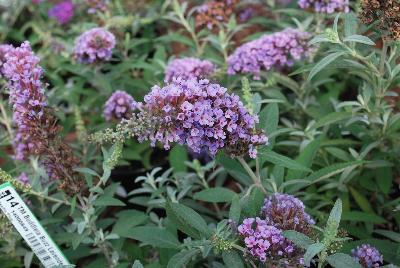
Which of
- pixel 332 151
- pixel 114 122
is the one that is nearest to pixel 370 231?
pixel 332 151

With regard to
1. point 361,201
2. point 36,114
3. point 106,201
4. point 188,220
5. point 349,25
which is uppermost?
point 349,25

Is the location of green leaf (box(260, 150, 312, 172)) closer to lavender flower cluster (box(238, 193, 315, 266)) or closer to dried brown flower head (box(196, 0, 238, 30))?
lavender flower cluster (box(238, 193, 315, 266))

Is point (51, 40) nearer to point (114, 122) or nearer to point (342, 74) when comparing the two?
point (114, 122)

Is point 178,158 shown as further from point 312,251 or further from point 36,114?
point 312,251

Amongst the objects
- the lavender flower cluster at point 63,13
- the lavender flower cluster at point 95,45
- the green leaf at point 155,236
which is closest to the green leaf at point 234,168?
the green leaf at point 155,236

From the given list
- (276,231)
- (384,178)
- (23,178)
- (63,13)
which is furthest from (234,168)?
(63,13)
